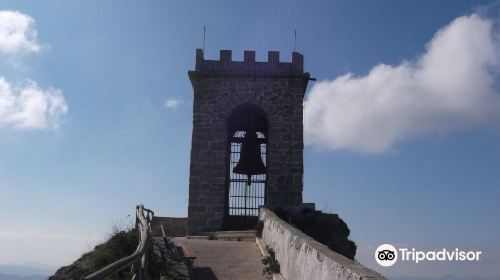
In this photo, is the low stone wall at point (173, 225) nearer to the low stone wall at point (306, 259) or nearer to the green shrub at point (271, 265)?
the low stone wall at point (306, 259)

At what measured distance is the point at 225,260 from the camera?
10070 millimetres

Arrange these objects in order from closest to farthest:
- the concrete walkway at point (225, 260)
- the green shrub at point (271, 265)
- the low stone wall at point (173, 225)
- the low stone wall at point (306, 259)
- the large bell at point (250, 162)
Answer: the low stone wall at point (306, 259) < the green shrub at point (271, 265) < the concrete walkway at point (225, 260) < the large bell at point (250, 162) < the low stone wall at point (173, 225)

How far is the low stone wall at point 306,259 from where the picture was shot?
4277 mm

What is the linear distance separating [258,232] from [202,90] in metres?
5.38

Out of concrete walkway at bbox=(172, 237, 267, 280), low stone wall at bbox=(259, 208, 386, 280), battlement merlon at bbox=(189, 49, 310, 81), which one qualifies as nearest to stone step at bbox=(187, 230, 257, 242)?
concrete walkway at bbox=(172, 237, 267, 280)

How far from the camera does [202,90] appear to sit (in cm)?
1589

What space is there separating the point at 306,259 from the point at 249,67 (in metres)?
10.7

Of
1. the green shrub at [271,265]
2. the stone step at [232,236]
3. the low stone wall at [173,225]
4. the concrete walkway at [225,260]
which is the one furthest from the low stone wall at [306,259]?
the low stone wall at [173,225]

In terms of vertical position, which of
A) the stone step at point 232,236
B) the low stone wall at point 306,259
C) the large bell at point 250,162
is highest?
the large bell at point 250,162

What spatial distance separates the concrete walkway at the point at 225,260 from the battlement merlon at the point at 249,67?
18.7ft

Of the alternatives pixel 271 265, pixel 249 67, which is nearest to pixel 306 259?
pixel 271 265

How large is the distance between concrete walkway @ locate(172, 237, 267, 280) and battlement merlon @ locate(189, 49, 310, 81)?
225 inches

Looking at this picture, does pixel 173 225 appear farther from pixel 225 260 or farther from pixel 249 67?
pixel 225 260

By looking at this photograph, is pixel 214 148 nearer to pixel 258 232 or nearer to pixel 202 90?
pixel 202 90
